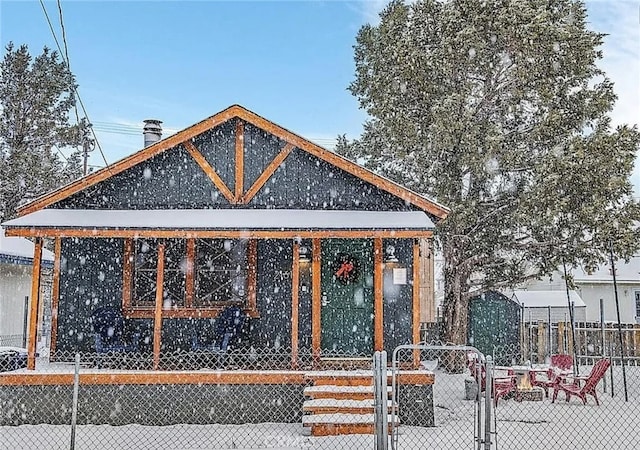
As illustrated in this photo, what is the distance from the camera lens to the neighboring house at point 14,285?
1836 cm

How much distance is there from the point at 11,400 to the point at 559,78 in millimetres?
12720

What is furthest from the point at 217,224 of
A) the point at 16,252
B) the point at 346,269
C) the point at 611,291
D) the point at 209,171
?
the point at 611,291

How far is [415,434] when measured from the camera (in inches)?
373

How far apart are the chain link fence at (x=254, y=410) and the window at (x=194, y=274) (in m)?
0.95

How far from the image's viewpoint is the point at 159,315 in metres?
10.5

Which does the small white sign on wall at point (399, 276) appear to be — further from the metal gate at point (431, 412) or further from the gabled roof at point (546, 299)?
the gabled roof at point (546, 299)

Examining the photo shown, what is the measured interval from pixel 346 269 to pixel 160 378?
12.5 ft

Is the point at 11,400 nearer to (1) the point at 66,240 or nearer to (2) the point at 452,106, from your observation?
(1) the point at 66,240

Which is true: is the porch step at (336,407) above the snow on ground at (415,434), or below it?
above

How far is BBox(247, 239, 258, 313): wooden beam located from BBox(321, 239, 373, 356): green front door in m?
1.23

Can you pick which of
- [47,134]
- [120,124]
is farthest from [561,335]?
[120,124]

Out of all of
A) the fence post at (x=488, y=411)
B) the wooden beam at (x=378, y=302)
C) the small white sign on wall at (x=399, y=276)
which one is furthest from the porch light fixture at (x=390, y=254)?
the fence post at (x=488, y=411)

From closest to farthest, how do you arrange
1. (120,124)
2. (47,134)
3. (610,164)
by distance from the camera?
(610,164) → (47,134) → (120,124)

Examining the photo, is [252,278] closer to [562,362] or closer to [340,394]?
[340,394]
